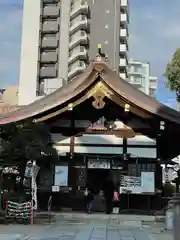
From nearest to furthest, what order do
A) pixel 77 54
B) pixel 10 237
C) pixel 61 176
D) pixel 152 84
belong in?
pixel 10 237
pixel 61 176
pixel 77 54
pixel 152 84

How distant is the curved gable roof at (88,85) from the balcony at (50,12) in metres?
57.6

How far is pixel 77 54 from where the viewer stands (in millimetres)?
73438

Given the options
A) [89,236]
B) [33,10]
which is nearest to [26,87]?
[33,10]

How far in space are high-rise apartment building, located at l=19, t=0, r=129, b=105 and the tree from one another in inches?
1957

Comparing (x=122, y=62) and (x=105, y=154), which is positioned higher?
(x=122, y=62)

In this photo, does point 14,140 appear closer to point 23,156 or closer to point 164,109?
point 23,156

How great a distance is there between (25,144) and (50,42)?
5888 cm

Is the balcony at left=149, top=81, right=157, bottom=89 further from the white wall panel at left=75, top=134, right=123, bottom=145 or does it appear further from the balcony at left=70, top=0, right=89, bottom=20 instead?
the white wall panel at left=75, top=134, right=123, bottom=145

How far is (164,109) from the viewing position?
2009 cm

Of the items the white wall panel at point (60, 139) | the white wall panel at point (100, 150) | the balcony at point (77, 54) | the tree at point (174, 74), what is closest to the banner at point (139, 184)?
the white wall panel at point (100, 150)

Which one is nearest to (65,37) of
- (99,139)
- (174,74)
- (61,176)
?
(174,74)

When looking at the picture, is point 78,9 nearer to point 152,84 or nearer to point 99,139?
point 99,139

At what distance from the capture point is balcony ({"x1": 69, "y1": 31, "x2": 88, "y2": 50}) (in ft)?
244

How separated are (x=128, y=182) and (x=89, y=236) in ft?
25.5
